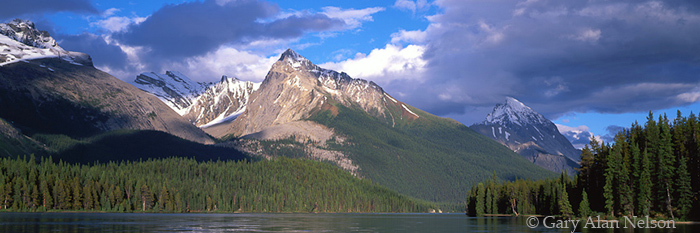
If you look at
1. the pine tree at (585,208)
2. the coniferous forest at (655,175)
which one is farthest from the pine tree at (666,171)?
the pine tree at (585,208)

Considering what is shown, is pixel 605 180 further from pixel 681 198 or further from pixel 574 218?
pixel 681 198

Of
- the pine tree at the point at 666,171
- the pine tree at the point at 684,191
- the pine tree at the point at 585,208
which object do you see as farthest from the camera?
the pine tree at the point at 585,208

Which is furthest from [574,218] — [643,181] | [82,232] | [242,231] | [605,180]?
[82,232]

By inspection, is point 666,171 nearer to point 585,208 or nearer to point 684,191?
point 684,191

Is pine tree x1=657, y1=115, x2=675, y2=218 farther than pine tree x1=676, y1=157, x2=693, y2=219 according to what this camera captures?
Yes

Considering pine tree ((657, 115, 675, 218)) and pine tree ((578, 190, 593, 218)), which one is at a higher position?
pine tree ((657, 115, 675, 218))

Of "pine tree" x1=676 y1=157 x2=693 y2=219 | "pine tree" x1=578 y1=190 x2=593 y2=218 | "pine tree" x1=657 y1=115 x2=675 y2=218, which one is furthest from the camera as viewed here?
"pine tree" x1=578 y1=190 x2=593 y2=218

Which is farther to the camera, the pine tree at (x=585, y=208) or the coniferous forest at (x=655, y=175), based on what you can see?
the pine tree at (x=585, y=208)

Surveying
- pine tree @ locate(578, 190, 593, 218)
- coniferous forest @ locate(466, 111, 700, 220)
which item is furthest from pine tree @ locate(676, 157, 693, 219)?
pine tree @ locate(578, 190, 593, 218)

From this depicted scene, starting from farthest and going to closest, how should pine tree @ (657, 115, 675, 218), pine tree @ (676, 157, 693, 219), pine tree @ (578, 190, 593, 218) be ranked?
pine tree @ (578, 190, 593, 218) < pine tree @ (657, 115, 675, 218) < pine tree @ (676, 157, 693, 219)

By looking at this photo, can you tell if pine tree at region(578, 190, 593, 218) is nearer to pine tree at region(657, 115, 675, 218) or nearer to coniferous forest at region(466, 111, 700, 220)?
coniferous forest at region(466, 111, 700, 220)

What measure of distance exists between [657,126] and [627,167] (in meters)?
12.2

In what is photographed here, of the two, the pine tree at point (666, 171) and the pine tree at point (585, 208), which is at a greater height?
the pine tree at point (666, 171)

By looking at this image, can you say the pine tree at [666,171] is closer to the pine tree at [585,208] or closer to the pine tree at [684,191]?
the pine tree at [684,191]
